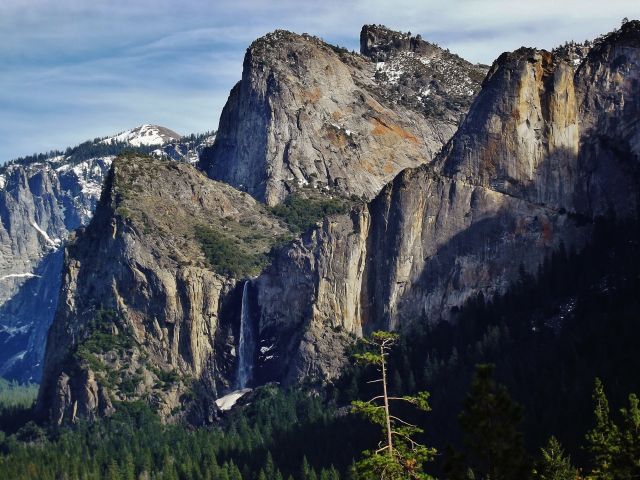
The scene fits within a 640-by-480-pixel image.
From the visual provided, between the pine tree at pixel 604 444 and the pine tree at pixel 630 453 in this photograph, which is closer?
the pine tree at pixel 630 453

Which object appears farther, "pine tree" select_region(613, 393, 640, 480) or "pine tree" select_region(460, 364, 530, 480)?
"pine tree" select_region(613, 393, 640, 480)

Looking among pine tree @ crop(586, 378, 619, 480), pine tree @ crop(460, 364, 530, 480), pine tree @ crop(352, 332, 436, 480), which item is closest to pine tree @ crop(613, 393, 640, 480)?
pine tree @ crop(586, 378, 619, 480)

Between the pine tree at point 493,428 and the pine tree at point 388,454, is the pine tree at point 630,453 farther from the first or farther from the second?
the pine tree at point 493,428

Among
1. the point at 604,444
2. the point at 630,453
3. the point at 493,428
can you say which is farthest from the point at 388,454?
the point at 604,444

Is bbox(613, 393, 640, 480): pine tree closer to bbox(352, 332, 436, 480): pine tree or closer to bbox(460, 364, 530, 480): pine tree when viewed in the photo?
bbox(352, 332, 436, 480): pine tree

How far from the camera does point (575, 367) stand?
15850 centimetres

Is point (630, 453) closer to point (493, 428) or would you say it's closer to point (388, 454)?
point (388, 454)

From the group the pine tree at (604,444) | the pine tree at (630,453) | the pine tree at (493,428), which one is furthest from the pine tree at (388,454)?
the pine tree at (604,444)

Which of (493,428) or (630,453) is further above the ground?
Answer: (493,428)

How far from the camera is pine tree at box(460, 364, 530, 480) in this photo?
58844 mm

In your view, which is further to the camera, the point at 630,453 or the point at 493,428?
the point at 630,453

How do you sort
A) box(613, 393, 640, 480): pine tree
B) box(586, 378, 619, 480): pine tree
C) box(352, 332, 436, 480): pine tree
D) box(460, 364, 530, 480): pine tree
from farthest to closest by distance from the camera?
1. box(586, 378, 619, 480): pine tree
2. box(613, 393, 640, 480): pine tree
3. box(352, 332, 436, 480): pine tree
4. box(460, 364, 530, 480): pine tree

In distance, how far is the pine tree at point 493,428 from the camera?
58844mm

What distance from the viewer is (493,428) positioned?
195 ft
